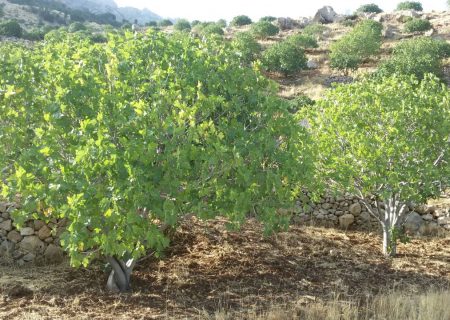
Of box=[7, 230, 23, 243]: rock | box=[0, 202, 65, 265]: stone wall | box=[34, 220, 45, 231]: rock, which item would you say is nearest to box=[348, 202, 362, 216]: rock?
box=[0, 202, 65, 265]: stone wall

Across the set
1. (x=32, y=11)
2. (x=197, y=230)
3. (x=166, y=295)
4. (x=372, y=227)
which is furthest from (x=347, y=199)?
(x=32, y=11)

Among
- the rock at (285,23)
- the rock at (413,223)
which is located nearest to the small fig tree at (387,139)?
the rock at (413,223)

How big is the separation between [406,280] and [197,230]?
5439mm

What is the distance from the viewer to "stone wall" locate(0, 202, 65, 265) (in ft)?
34.7

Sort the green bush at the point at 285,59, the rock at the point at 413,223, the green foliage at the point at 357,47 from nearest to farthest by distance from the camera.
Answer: the rock at the point at 413,223
the green bush at the point at 285,59
the green foliage at the point at 357,47

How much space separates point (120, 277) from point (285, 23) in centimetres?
7074

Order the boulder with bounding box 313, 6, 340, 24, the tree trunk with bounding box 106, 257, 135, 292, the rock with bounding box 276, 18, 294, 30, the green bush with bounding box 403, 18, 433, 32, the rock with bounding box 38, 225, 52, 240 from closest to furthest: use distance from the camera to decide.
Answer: the tree trunk with bounding box 106, 257, 135, 292 < the rock with bounding box 38, 225, 52, 240 < the green bush with bounding box 403, 18, 433, 32 < the rock with bounding box 276, 18, 294, 30 < the boulder with bounding box 313, 6, 340, 24

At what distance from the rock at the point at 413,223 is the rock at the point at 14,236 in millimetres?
12064

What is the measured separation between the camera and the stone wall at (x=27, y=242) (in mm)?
10570

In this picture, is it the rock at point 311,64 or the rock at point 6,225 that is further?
the rock at point 311,64

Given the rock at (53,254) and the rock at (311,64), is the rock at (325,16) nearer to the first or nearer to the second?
the rock at (311,64)

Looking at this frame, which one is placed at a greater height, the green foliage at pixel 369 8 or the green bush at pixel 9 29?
the green foliage at pixel 369 8

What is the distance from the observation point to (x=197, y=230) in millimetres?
12367

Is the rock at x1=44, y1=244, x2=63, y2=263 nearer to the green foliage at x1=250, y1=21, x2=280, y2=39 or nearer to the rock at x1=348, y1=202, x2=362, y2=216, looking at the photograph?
the rock at x1=348, y1=202, x2=362, y2=216
